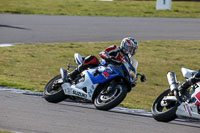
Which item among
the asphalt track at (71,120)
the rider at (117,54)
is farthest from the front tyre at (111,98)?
the rider at (117,54)

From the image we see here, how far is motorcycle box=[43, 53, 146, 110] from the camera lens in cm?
908

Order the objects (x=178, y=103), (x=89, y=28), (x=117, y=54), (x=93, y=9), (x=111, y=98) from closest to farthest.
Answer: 1. (x=178, y=103)
2. (x=111, y=98)
3. (x=117, y=54)
4. (x=89, y=28)
5. (x=93, y=9)

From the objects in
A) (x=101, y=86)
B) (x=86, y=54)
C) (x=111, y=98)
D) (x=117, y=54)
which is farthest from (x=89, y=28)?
(x=111, y=98)

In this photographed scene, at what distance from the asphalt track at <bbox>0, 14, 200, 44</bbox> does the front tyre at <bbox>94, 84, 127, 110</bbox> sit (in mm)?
10466

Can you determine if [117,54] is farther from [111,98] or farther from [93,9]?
[93,9]

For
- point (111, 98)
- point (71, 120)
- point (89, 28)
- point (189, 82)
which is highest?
point (189, 82)

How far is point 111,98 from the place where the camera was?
9016 millimetres

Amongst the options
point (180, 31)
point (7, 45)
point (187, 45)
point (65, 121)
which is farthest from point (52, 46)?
point (65, 121)

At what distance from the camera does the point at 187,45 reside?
19344 millimetres

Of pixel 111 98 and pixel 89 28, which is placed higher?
pixel 111 98

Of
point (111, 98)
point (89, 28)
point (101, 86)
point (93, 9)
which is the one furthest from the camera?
point (93, 9)

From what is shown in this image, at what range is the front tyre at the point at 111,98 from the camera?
29.2 feet

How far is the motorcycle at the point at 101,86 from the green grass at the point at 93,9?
1840 cm

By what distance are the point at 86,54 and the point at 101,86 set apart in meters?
7.89
